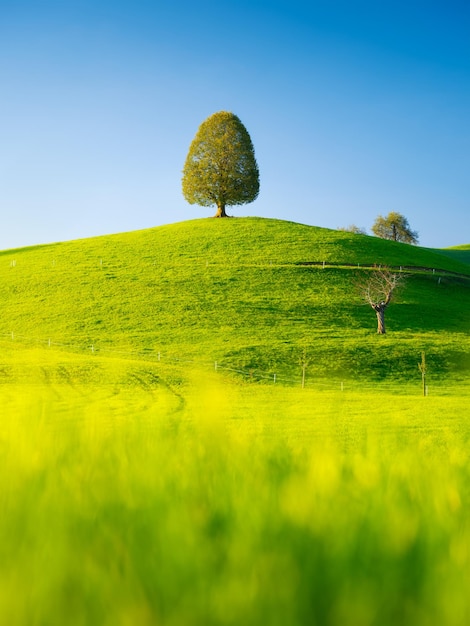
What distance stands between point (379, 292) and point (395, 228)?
267 feet

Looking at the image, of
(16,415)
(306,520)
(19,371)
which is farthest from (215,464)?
(19,371)

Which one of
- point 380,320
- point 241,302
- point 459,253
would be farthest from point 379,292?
point 459,253

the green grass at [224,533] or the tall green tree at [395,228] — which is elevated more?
the tall green tree at [395,228]

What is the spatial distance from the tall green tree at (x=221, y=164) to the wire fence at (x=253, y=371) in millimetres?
58432

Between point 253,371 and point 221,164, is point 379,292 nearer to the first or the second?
point 253,371

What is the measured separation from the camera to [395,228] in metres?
138

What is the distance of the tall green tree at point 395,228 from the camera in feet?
453

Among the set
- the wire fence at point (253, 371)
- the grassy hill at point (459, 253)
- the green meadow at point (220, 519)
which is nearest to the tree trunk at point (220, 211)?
the grassy hill at point (459, 253)

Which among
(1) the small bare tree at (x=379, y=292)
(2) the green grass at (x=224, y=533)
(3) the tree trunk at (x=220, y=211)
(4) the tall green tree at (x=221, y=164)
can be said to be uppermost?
(4) the tall green tree at (x=221, y=164)

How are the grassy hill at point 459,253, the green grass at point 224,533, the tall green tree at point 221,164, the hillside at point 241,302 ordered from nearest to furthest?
the green grass at point 224,533 → the hillside at point 241,302 → the tall green tree at point 221,164 → the grassy hill at point 459,253

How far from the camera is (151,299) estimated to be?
6088 centimetres

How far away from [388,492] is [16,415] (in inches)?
40.7

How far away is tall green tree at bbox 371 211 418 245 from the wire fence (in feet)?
328

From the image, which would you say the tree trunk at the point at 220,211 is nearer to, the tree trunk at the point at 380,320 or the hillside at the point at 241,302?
the hillside at the point at 241,302
